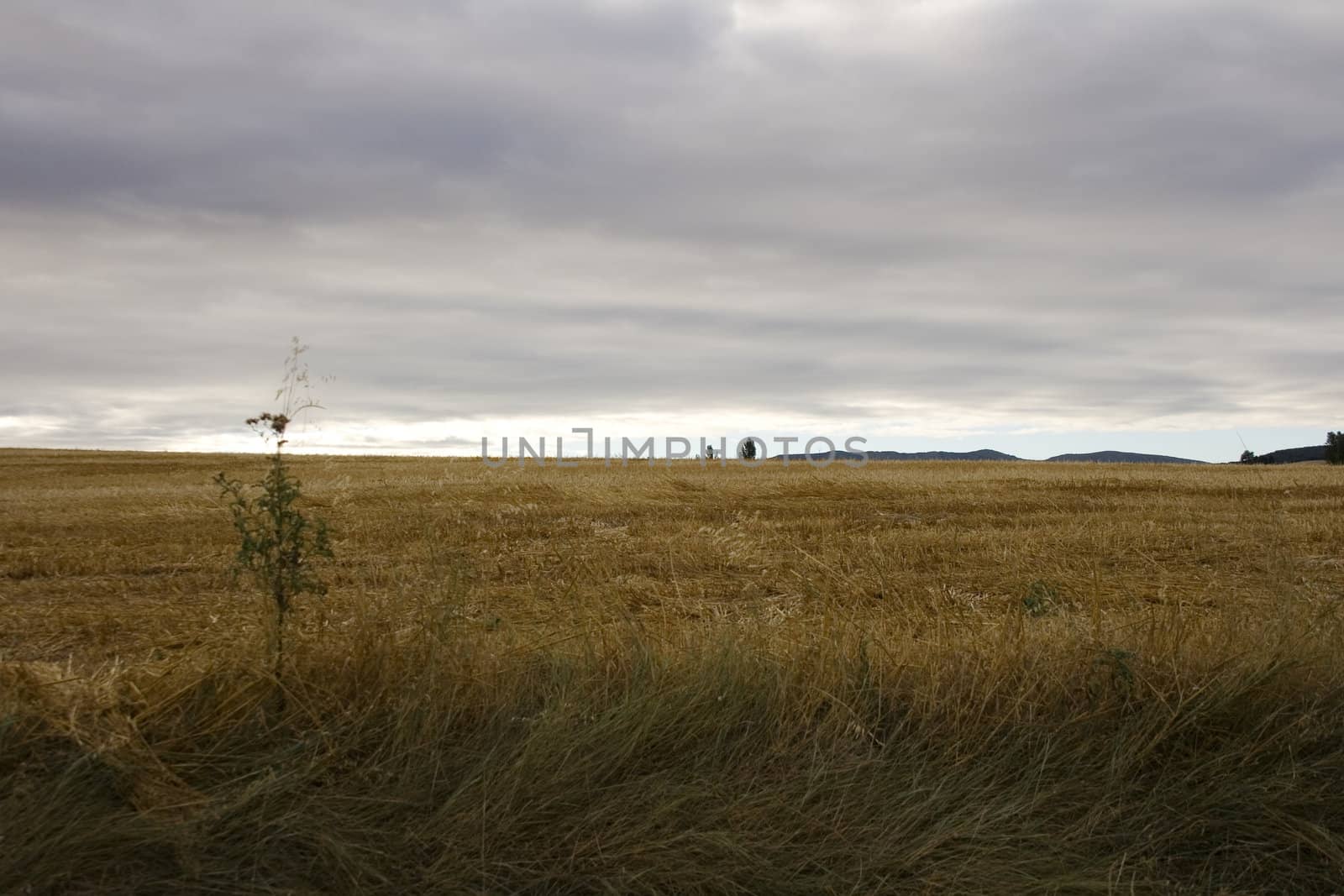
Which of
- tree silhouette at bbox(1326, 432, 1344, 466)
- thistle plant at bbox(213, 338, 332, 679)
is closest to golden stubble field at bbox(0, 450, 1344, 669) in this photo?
thistle plant at bbox(213, 338, 332, 679)

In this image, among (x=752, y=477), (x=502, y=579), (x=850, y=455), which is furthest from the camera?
(x=850, y=455)

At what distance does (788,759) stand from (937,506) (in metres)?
18.4

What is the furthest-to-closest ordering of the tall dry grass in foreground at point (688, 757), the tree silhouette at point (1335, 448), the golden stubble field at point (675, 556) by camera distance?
the tree silhouette at point (1335, 448)
the golden stubble field at point (675, 556)
the tall dry grass in foreground at point (688, 757)

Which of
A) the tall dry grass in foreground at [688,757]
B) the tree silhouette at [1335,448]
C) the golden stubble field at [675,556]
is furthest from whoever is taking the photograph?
the tree silhouette at [1335,448]

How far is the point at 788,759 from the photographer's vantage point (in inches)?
138

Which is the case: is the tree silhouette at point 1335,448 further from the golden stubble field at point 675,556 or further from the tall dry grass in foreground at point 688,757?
the tall dry grass in foreground at point 688,757

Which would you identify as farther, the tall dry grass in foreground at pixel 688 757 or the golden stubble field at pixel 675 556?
the golden stubble field at pixel 675 556

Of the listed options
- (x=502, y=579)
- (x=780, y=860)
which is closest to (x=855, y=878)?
(x=780, y=860)

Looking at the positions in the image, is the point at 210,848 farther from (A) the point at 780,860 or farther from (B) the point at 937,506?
(B) the point at 937,506

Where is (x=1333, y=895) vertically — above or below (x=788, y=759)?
below

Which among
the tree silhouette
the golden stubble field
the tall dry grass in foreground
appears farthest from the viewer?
the tree silhouette

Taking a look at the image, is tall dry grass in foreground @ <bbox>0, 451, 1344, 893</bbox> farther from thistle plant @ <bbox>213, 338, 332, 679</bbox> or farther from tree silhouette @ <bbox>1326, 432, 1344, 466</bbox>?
tree silhouette @ <bbox>1326, 432, 1344, 466</bbox>

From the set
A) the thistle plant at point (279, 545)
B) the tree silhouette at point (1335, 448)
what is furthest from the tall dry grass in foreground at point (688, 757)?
the tree silhouette at point (1335, 448)

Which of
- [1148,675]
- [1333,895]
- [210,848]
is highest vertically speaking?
[1148,675]
